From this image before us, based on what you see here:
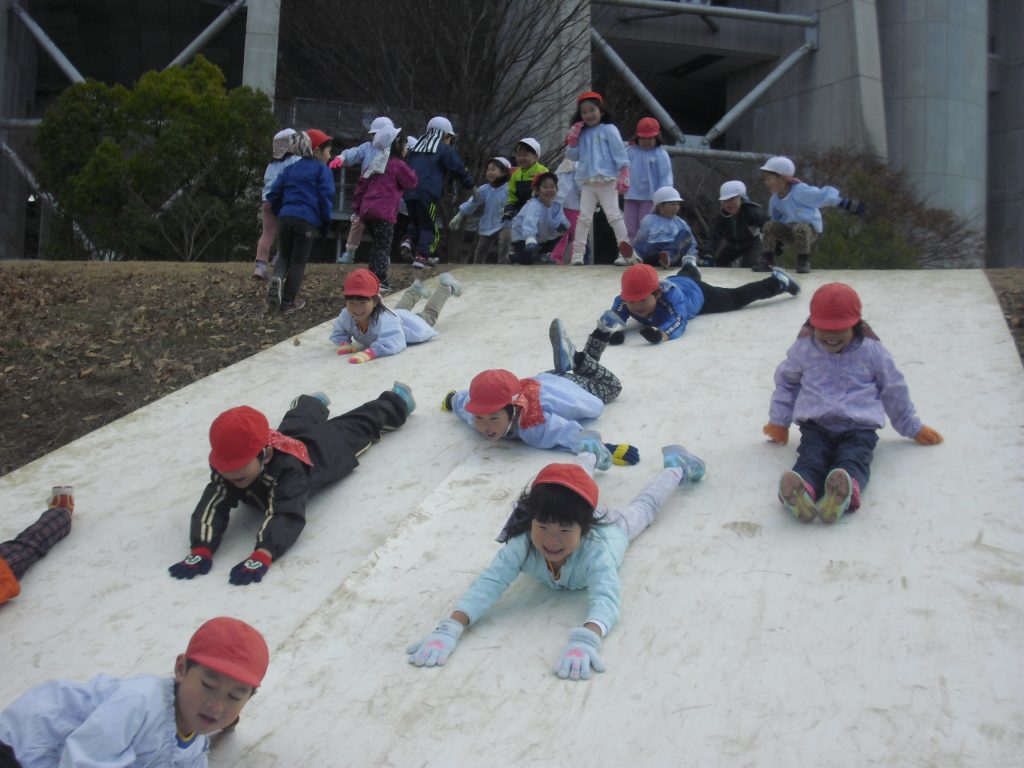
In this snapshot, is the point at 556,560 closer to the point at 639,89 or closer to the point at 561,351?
the point at 561,351

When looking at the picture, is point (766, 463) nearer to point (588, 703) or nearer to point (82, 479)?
point (588, 703)

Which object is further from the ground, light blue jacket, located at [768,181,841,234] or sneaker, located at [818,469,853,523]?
light blue jacket, located at [768,181,841,234]

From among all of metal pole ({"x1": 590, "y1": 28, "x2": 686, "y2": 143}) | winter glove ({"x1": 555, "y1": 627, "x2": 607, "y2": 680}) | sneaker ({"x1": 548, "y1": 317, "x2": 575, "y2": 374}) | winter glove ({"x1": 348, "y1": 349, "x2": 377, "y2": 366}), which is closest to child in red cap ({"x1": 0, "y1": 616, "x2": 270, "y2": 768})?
winter glove ({"x1": 555, "y1": 627, "x2": 607, "y2": 680})

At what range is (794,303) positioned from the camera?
322 inches

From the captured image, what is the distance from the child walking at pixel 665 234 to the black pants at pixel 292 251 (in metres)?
3.31

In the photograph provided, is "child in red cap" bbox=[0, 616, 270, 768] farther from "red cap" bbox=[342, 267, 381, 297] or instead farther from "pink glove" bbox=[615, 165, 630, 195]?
"pink glove" bbox=[615, 165, 630, 195]

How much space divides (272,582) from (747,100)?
947 inches

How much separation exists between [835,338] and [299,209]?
17.6 ft

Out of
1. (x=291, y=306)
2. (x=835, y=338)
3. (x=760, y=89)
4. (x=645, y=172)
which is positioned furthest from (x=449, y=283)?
(x=760, y=89)

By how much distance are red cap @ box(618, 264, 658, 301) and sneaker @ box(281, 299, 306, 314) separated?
11.0 feet

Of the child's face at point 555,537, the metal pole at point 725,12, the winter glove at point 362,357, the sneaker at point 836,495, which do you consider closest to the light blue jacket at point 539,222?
the winter glove at point 362,357

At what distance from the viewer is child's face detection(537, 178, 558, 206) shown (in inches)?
429

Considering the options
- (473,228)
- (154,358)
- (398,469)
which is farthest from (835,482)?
(473,228)

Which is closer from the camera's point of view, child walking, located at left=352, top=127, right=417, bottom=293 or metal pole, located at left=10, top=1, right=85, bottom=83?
child walking, located at left=352, top=127, right=417, bottom=293
